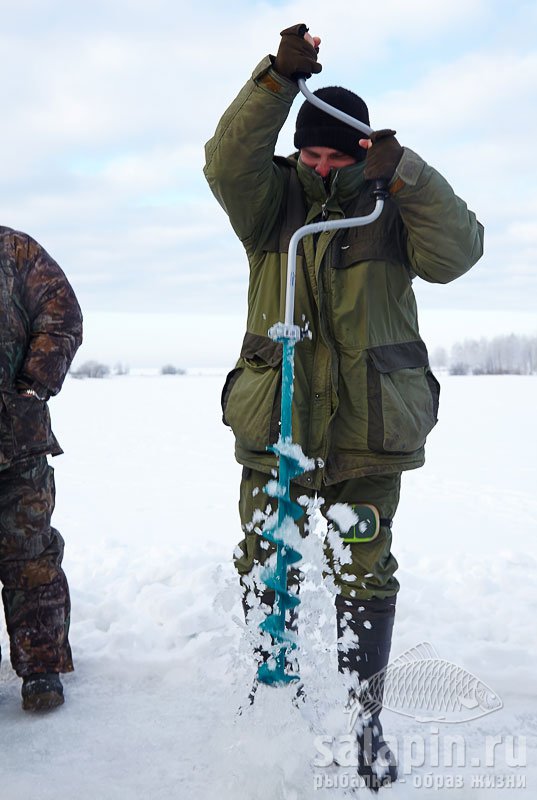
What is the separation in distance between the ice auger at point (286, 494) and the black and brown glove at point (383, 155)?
3 cm

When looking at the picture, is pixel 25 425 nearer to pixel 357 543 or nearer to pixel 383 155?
pixel 357 543

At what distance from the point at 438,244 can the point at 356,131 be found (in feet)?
1.72

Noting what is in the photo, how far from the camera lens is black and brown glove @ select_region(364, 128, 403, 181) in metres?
2.25

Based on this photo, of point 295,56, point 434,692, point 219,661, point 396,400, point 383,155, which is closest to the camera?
point 295,56

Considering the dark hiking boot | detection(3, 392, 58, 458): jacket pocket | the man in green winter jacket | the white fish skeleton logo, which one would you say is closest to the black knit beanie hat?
the man in green winter jacket

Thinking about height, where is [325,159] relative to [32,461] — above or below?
above

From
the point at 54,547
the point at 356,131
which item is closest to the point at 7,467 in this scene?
the point at 54,547

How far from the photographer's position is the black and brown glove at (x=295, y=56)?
2.15 metres

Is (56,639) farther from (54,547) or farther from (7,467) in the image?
(7,467)

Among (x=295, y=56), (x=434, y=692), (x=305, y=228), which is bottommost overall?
(x=434, y=692)

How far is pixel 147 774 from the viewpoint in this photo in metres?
2.44

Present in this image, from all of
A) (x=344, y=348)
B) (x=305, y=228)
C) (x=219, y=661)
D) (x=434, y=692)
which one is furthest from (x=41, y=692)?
(x=305, y=228)

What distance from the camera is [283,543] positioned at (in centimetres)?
229

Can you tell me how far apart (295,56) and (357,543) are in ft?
5.09
